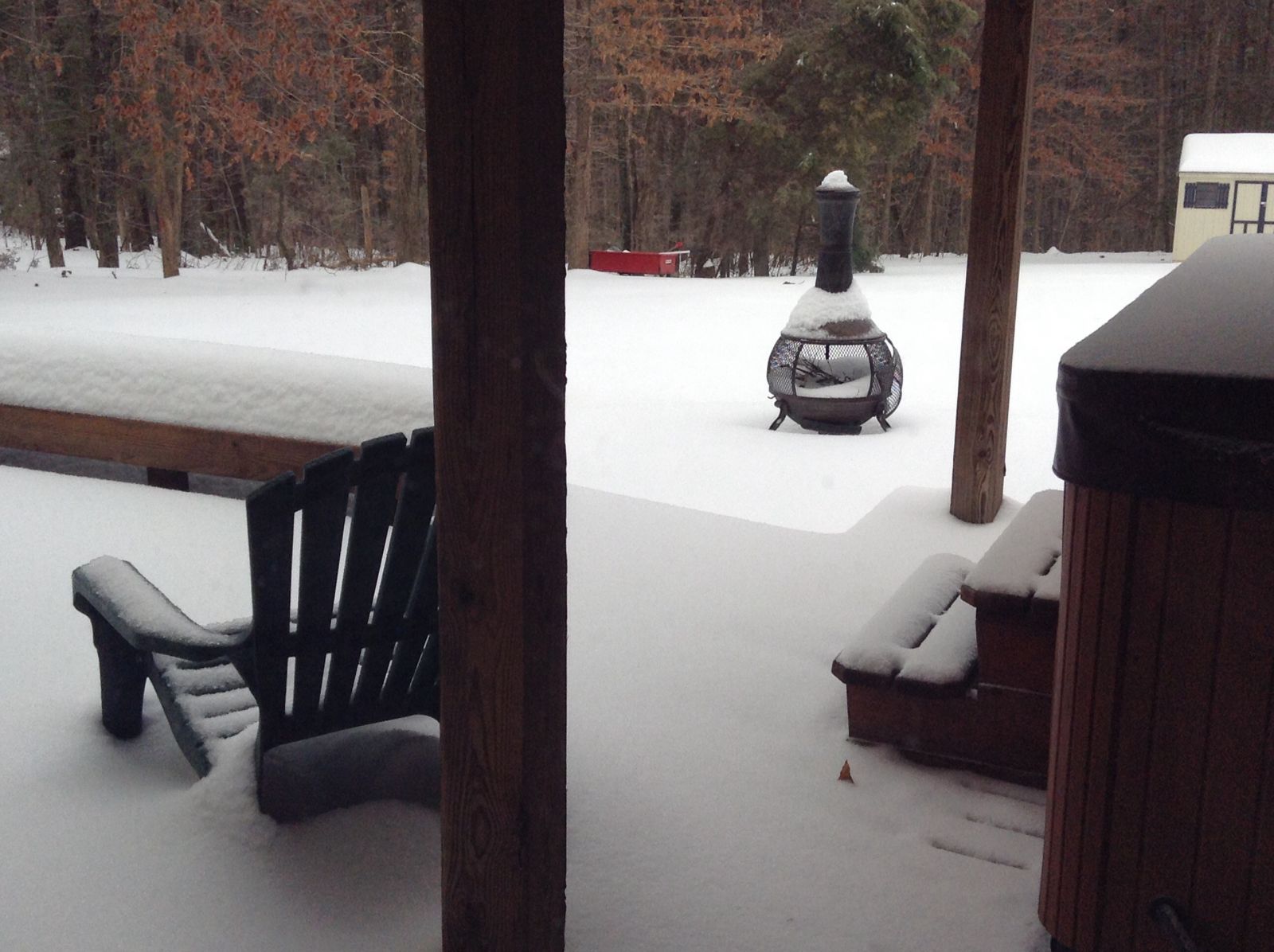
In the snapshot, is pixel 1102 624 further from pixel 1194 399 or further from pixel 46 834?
pixel 46 834

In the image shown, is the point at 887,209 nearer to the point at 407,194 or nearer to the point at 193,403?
the point at 407,194

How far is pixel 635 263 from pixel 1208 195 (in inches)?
372

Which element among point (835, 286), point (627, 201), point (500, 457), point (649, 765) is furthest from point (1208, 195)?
point (500, 457)

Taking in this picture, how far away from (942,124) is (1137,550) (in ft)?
77.6

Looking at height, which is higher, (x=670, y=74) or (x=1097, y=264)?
(x=670, y=74)

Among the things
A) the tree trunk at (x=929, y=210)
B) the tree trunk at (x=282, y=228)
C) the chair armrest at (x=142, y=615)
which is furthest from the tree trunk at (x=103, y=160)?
the chair armrest at (x=142, y=615)

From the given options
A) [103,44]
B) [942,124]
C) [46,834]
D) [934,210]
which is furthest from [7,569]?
[934,210]

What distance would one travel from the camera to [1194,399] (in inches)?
65.0

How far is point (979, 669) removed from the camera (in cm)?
297

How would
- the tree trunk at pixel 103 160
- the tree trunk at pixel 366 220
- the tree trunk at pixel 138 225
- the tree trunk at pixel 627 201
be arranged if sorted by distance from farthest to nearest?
the tree trunk at pixel 627 201 < the tree trunk at pixel 138 225 < the tree trunk at pixel 366 220 < the tree trunk at pixel 103 160

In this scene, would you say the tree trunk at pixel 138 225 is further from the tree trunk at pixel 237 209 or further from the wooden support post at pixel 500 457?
→ the wooden support post at pixel 500 457

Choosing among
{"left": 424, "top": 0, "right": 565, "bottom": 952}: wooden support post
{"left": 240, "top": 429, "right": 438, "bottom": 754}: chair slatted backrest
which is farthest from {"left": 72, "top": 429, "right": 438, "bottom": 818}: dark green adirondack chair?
{"left": 424, "top": 0, "right": 565, "bottom": 952}: wooden support post

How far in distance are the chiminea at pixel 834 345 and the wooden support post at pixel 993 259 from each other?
1.98 m

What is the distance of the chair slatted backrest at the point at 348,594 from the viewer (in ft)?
7.70
